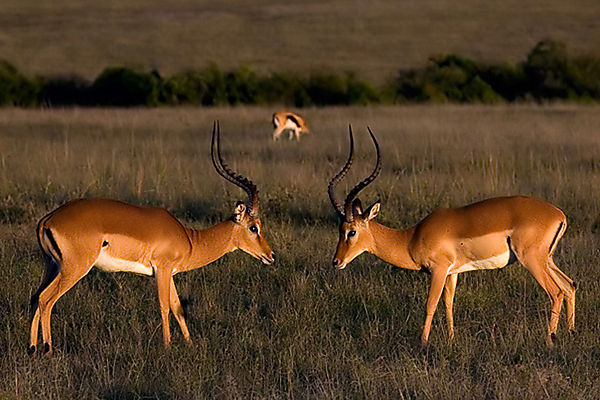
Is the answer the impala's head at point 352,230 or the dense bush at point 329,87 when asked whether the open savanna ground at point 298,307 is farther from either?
the dense bush at point 329,87

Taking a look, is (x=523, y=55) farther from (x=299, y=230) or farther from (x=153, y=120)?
(x=299, y=230)

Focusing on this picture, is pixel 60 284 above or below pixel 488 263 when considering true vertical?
below

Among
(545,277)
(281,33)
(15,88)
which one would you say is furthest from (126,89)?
(545,277)

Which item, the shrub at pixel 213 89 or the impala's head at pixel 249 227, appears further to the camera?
the shrub at pixel 213 89

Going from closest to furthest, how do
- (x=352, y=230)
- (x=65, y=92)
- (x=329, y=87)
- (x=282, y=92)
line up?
(x=352, y=230), (x=282, y=92), (x=329, y=87), (x=65, y=92)

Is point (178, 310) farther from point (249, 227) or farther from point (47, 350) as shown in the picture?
point (47, 350)

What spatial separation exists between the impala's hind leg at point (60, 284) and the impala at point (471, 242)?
1485mm

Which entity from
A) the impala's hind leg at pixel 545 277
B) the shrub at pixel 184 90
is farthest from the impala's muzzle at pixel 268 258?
the shrub at pixel 184 90

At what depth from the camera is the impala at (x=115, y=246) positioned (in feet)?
17.8

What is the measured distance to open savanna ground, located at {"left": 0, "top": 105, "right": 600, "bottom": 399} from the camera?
5.03 m

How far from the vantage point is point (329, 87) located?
103 ft

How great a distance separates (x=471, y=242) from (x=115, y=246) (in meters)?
2.11

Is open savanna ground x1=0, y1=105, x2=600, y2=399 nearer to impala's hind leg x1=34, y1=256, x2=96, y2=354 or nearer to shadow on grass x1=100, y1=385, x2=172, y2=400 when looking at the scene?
shadow on grass x1=100, y1=385, x2=172, y2=400

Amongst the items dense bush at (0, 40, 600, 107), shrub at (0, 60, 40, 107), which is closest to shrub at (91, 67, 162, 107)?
dense bush at (0, 40, 600, 107)
